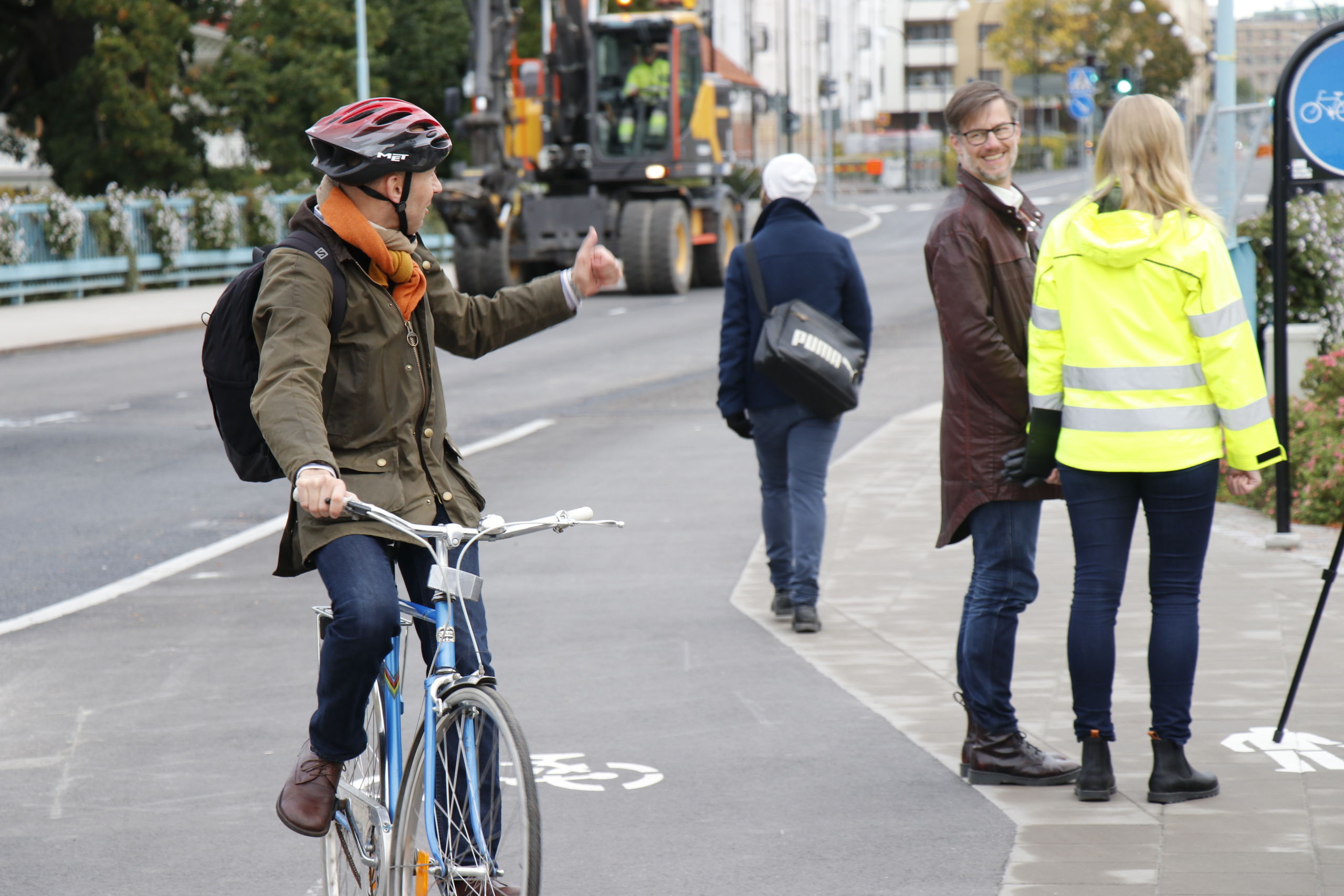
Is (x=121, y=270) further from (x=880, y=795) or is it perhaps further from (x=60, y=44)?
(x=880, y=795)

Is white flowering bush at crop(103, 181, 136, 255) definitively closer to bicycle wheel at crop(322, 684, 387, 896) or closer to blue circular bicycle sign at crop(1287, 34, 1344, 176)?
blue circular bicycle sign at crop(1287, 34, 1344, 176)

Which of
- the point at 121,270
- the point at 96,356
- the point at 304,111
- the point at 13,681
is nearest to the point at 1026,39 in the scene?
the point at 304,111

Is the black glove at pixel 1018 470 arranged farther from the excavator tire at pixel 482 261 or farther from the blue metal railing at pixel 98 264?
the blue metal railing at pixel 98 264

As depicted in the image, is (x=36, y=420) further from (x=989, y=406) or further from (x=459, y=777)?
(x=459, y=777)

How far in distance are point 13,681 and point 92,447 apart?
272 inches

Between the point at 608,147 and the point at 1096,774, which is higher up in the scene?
the point at 608,147

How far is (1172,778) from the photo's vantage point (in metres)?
4.80

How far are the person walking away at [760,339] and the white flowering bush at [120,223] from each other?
22.6 m

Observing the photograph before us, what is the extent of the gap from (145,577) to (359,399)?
517 centimetres

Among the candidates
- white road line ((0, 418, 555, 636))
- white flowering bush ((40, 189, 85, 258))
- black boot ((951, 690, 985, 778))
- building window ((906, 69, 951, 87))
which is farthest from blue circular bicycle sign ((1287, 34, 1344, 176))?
building window ((906, 69, 951, 87))

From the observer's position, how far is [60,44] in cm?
3794

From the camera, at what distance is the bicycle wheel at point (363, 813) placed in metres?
3.83

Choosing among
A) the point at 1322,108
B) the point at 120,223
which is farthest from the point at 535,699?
the point at 120,223

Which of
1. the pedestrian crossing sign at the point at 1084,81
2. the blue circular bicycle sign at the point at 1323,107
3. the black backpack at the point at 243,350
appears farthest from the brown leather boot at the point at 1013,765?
the pedestrian crossing sign at the point at 1084,81
